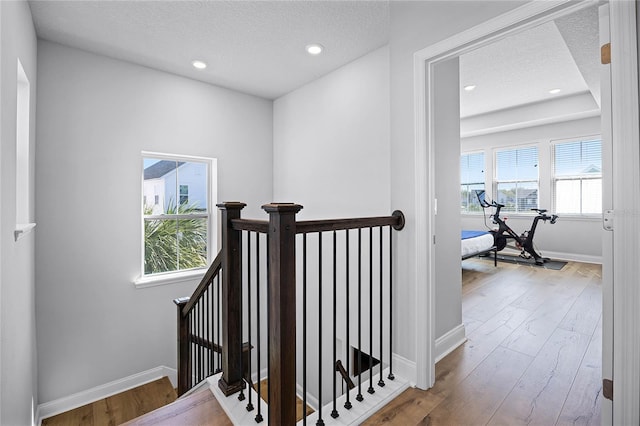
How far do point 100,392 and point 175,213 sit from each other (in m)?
1.89

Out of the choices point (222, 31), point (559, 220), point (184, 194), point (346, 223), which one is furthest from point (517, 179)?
point (184, 194)

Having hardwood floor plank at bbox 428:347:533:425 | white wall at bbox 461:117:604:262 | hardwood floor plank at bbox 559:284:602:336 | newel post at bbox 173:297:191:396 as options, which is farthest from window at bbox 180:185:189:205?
white wall at bbox 461:117:604:262

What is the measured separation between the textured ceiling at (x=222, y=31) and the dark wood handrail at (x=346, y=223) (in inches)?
64.5

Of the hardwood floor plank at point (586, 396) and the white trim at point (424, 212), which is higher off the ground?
the white trim at point (424, 212)

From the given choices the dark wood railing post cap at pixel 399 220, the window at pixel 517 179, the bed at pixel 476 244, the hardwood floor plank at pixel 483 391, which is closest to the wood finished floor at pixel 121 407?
the hardwood floor plank at pixel 483 391

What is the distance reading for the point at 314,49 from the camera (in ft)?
A: 9.37

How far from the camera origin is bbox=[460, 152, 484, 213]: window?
6453mm

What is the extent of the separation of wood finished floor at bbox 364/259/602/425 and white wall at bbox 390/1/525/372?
0.34 metres

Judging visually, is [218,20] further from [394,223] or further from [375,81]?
[394,223]

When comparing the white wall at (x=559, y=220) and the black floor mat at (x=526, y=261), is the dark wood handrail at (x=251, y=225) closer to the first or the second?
the black floor mat at (x=526, y=261)

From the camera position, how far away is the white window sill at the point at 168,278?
10.4ft

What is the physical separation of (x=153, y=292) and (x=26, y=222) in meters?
1.33

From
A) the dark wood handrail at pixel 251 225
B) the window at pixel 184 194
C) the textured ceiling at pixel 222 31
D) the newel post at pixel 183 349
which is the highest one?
the textured ceiling at pixel 222 31

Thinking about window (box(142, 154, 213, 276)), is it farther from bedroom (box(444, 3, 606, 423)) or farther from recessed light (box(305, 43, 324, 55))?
bedroom (box(444, 3, 606, 423))
